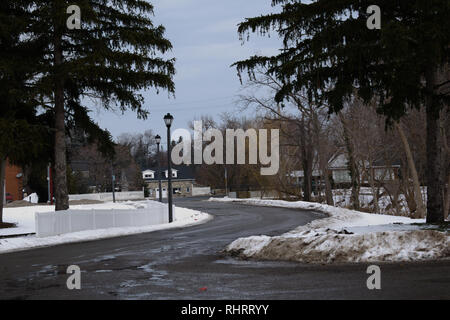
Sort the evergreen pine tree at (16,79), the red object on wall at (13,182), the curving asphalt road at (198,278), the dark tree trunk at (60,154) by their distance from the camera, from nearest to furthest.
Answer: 1. the curving asphalt road at (198,278)
2. the evergreen pine tree at (16,79)
3. the dark tree trunk at (60,154)
4. the red object on wall at (13,182)

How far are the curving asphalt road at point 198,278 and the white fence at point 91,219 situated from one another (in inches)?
189

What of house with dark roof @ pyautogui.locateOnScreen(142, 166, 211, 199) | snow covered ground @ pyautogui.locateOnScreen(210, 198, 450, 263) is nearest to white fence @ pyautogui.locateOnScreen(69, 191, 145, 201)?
house with dark roof @ pyautogui.locateOnScreen(142, 166, 211, 199)

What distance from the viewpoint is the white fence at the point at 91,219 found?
1992cm

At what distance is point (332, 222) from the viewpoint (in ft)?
76.0

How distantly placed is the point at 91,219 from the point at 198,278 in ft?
43.7

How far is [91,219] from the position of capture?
22.6 m

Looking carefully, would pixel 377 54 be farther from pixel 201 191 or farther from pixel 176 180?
pixel 176 180

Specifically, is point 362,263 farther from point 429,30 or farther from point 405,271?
point 429,30

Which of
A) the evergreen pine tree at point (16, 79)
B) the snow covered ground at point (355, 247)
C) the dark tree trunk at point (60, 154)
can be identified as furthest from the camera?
the dark tree trunk at point (60, 154)

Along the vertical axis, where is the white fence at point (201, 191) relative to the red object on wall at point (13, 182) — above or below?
below

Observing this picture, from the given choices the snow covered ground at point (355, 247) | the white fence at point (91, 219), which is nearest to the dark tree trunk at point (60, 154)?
the white fence at point (91, 219)

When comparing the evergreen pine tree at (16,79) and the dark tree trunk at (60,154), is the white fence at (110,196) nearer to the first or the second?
the dark tree trunk at (60,154)

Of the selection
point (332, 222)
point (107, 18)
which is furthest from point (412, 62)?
point (107, 18)

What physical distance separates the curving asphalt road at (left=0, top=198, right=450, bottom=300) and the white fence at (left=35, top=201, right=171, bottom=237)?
4.81 metres
